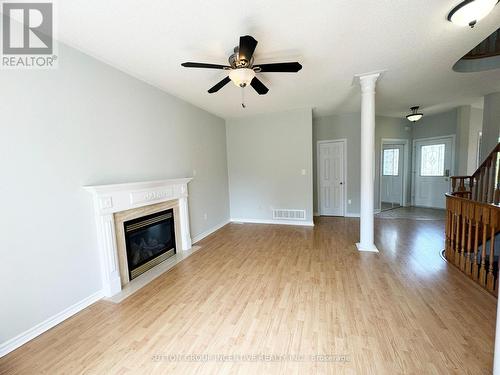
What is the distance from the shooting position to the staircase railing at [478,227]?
7.07 feet

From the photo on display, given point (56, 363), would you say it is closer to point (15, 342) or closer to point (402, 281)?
point (15, 342)

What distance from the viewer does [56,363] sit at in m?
1.53

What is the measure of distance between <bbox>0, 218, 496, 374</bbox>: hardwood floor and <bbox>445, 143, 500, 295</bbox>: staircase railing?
0.17 m

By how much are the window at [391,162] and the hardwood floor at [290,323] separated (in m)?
4.10

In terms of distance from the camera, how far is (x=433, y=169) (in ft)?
19.4

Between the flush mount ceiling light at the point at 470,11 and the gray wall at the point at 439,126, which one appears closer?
the flush mount ceiling light at the point at 470,11

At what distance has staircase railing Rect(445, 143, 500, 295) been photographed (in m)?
2.15

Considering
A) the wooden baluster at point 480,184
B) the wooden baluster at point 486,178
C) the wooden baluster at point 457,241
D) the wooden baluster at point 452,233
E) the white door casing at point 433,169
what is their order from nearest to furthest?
the wooden baluster at point 457,241
the wooden baluster at point 452,233
the wooden baluster at point 486,178
the wooden baluster at point 480,184
the white door casing at point 433,169

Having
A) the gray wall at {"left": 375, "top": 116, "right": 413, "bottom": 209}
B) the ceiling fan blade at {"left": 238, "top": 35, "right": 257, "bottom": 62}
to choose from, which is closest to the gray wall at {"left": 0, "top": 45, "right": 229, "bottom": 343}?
the ceiling fan blade at {"left": 238, "top": 35, "right": 257, "bottom": 62}

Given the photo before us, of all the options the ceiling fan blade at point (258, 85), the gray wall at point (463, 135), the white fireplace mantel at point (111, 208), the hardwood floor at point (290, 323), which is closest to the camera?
the hardwood floor at point (290, 323)

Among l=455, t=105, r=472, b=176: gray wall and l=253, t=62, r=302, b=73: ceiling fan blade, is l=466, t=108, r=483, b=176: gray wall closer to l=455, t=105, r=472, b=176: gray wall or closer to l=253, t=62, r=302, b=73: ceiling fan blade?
l=455, t=105, r=472, b=176: gray wall

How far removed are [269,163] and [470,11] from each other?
12.0 feet

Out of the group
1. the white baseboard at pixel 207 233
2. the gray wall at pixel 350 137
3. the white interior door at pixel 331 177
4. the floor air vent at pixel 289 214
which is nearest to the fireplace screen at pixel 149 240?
the white baseboard at pixel 207 233

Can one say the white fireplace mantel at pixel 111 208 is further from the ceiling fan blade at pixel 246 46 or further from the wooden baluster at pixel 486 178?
the wooden baluster at pixel 486 178
